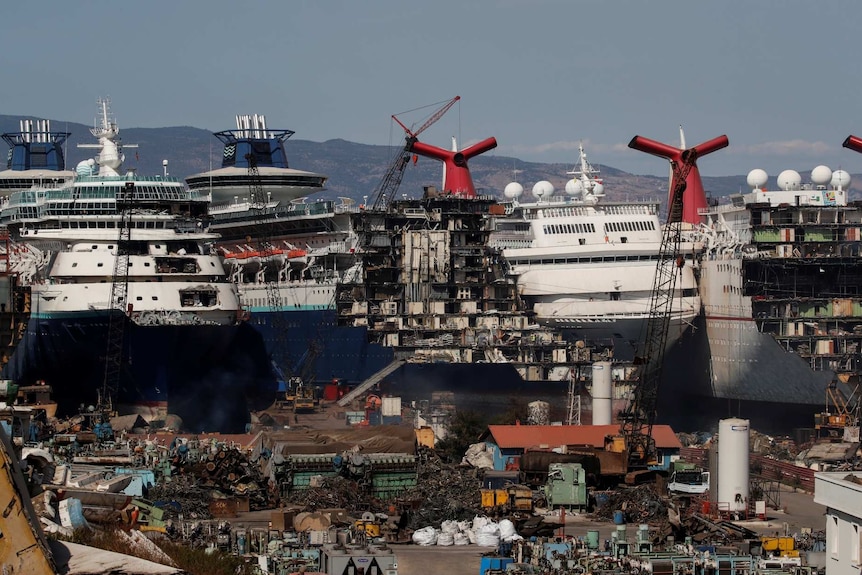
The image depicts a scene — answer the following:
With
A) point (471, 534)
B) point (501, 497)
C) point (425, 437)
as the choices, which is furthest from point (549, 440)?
point (471, 534)

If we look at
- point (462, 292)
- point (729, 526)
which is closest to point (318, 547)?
point (729, 526)

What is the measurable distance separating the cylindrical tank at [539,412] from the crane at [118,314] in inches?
741

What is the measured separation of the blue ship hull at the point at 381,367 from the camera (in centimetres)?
8838

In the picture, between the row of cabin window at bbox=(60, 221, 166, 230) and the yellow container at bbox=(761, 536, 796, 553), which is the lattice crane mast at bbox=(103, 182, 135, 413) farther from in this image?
the yellow container at bbox=(761, 536, 796, 553)

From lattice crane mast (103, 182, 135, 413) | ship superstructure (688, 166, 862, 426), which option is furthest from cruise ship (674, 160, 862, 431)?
lattice crane mast (103, 182, 135, 413)

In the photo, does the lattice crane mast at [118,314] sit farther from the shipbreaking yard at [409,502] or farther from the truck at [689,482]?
the truck at [689,482]

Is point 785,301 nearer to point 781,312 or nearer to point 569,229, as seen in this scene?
point 781,312

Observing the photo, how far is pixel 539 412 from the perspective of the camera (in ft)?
279

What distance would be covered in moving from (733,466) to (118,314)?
1408 inches

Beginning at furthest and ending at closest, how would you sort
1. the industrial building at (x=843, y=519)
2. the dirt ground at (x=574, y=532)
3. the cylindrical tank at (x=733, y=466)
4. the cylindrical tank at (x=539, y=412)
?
the cylindrical tank at (x=539, y=412), the cylindrical tank at (x=733, y=466), the dirt ground at (x=574, y=532), the industrial building at (x=843, y=519)

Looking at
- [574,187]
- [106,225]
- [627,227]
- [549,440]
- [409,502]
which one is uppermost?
[574,187]

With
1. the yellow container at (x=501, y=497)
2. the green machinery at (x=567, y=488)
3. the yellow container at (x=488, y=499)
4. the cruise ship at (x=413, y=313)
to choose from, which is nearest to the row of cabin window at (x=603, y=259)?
the cruise ship at (x=413, y=313)

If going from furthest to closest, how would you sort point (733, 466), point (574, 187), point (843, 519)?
point (574, 187)
point (733, 466)
point (843, 519)

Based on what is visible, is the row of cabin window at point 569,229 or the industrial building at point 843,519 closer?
the industrial building at point 843,519
